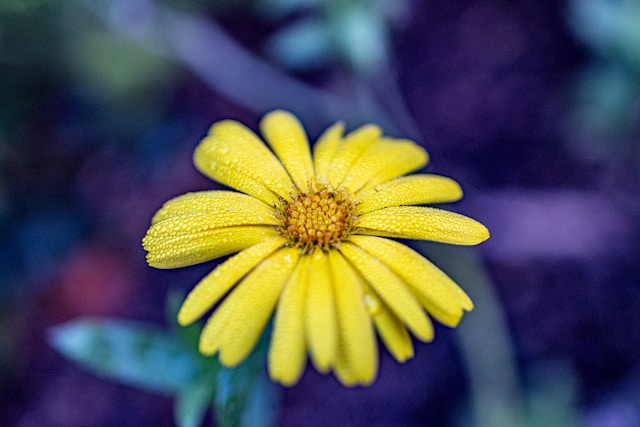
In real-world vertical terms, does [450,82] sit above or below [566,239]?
above

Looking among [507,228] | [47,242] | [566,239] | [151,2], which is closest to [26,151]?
[47,242]

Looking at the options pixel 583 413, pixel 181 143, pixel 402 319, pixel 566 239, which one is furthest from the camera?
pixel 181 143

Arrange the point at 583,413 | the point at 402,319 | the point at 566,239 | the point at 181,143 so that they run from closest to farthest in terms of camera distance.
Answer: the point at 402,319 → the point at 583,413 → the point at 566,239 → the point at 181,143

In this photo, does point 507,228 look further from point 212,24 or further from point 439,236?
point 212,24

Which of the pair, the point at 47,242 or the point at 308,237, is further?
the point at 47,242

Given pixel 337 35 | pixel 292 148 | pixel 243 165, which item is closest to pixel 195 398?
pixel 243 165

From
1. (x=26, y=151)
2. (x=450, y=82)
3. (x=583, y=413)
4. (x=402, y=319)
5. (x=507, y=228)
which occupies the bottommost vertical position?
(x=402, y=319)

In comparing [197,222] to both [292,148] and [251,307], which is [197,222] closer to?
[251,307]
